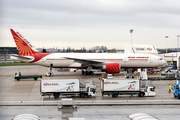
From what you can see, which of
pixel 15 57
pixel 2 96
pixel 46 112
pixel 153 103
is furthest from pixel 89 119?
pixel 15 57

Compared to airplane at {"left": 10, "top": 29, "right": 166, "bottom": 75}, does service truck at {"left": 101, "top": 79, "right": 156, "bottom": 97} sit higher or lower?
lower

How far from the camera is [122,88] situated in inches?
1312

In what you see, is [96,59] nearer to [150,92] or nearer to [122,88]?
[122,88]

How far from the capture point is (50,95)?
32438 millimetres

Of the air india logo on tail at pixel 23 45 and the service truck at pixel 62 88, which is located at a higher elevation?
the air india logo on tail at pixel 23 45

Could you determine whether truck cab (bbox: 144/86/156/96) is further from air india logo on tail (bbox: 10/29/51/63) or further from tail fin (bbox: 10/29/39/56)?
tail fin (bbox: 10/29/39/56)

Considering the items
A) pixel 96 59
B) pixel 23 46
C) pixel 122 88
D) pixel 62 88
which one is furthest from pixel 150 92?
pixel 23 46

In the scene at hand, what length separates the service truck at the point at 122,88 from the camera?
3288 cm

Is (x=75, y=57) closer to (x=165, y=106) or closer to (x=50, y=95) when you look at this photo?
(x=50, y=95)

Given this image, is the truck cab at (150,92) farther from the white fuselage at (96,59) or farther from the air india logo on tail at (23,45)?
the air india logo on tail at (23,45)

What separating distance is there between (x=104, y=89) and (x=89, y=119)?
11.7 meters

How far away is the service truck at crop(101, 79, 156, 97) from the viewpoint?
108 feet

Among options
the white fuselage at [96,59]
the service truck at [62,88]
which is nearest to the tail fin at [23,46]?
the white fuselage at [96,59]

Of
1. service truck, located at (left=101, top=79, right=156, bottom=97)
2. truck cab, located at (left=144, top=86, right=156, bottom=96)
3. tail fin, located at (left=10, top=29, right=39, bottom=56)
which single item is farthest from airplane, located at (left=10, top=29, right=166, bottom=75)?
truck cab, located at (left=144, top=86, right=156, bottom=96)
